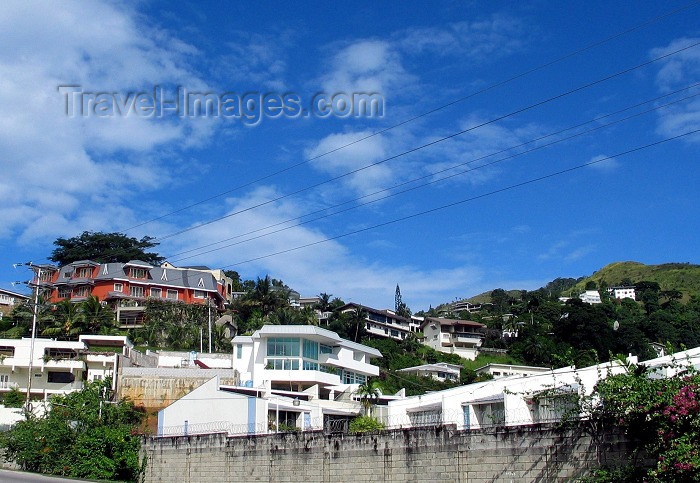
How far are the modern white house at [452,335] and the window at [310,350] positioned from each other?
4622cm

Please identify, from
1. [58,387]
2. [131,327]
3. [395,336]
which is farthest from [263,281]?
[58,387]

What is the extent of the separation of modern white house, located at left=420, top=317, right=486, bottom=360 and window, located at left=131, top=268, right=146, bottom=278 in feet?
134

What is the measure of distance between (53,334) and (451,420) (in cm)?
5330

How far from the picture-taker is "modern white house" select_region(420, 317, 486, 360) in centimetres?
10412

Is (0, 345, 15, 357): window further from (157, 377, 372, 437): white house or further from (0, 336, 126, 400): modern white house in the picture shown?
(157, 377, 372, 437): white house

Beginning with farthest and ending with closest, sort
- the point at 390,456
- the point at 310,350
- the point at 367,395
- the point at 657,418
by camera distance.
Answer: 1. the point at 310,350
2. the point at 367,395
3. the point at 390,456
4. the point at 657,418

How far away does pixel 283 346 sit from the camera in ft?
A: 187

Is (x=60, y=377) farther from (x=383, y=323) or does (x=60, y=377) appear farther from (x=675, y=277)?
(x=675, y=277)

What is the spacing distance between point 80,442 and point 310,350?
2333cm

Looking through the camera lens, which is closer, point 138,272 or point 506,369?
point 506,369

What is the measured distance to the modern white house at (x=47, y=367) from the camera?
191 ft

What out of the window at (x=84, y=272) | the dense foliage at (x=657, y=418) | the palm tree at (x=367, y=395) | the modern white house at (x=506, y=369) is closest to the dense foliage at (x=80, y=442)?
the palm tree at (x=367, y=395)

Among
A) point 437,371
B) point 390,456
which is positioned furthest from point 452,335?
point 390,456

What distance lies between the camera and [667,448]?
1847 cm
